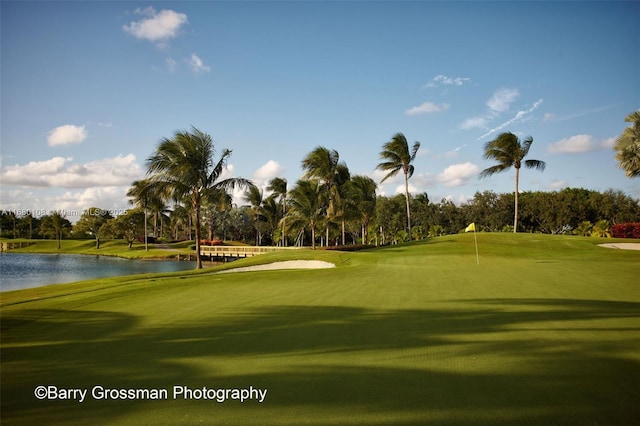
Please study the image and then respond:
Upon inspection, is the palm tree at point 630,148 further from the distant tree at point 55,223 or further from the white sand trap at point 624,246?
the distant tree at point 55,223

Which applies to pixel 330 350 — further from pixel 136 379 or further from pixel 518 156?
pixel 518 156

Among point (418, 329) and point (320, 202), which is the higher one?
point (320, 202)

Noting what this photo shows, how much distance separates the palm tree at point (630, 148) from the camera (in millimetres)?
34312

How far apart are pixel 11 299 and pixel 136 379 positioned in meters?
8.96

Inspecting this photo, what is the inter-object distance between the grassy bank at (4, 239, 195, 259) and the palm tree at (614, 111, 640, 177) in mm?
56653

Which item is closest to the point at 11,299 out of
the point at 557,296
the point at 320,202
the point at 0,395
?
the point at 0,395

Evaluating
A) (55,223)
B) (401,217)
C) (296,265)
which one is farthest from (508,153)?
(55,223)

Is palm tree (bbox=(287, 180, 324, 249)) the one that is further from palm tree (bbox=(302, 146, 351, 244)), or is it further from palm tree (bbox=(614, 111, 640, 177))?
palm tree (bbox=(614, 111, 640, 177))

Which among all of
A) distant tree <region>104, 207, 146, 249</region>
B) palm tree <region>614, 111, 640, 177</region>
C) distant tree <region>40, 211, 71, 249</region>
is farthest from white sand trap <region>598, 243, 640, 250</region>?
distant tree <region>40, 211, 71, 249</region>

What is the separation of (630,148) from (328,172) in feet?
89.3

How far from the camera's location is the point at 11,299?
1125 centimetres

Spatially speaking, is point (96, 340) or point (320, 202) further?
point (320, 202)

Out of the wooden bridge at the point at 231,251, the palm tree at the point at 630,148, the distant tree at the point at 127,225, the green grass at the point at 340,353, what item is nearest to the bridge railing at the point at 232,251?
the wooden bridge at the point at 231,251

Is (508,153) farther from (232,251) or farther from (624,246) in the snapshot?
(232,251)
